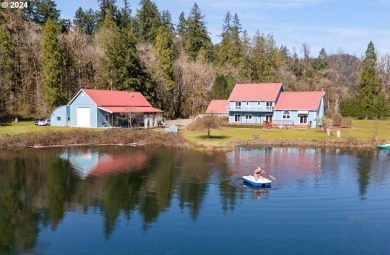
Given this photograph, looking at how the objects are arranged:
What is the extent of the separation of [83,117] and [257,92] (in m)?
32.1

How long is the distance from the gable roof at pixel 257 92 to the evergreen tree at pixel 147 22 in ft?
105

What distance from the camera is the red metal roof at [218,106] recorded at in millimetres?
77812

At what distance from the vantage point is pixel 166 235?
19.5 metres

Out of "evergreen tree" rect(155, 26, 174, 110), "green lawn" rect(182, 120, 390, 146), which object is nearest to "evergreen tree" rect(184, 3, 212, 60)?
"evergreen tree" rect(155, 26, 174, 110)

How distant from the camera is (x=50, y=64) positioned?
67000 millimetres

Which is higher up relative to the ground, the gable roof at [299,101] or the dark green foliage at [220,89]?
the dark green foliage at [220,89]

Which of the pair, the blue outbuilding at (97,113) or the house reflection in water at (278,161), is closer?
the house reflection in water at (278,161)

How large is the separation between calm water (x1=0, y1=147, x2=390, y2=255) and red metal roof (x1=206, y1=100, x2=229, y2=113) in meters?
38.4

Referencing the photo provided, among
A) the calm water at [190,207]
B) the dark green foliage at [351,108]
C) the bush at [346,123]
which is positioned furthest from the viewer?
the dark green foliage at [351,108]

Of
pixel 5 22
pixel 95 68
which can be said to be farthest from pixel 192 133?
pixel 5 22

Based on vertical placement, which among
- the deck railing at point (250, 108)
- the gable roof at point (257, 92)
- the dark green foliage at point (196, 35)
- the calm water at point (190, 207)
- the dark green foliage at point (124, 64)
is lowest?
the calm water at point (190, 207)

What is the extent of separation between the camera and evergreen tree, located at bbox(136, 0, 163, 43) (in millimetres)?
98000

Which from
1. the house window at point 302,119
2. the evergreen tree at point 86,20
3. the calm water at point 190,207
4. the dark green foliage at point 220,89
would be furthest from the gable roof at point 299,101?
the evergreen tree at point 86,20

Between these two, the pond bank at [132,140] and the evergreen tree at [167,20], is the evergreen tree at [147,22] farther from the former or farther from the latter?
the pond bank at [132,140]
